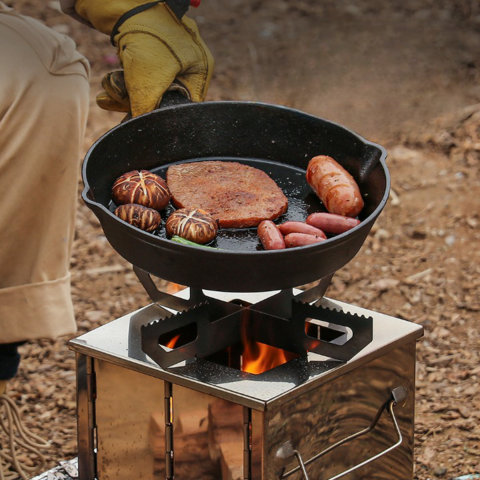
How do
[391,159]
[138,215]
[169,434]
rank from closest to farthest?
[138,215], [169,434], [391,159]

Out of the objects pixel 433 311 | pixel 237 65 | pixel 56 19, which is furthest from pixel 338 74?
pixel 433 311

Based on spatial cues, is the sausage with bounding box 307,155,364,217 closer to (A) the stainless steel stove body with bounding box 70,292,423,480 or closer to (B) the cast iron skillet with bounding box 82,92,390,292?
(B) the cast iron skillet with bounding box 82,92,390,292

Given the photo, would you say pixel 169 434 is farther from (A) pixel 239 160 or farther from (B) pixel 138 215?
→ (A) pixel 239 160

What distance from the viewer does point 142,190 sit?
2.58m

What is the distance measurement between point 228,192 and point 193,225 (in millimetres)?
325

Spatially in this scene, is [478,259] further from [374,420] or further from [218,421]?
[218,421]

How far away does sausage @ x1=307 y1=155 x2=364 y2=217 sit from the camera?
8.37 feet

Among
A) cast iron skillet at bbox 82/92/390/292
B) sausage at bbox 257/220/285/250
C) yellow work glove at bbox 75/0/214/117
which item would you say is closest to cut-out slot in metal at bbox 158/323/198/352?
cast iron skillet at bbox 82/92/390/292

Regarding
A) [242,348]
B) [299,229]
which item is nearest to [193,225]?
[299,229]

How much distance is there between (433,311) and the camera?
4719 mm

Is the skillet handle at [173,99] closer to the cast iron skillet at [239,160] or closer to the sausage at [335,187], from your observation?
the cast iron skillet at [239,160]

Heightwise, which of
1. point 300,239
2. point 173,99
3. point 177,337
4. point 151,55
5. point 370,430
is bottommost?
point 370,430

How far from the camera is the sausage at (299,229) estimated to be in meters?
2.43

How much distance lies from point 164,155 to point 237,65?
15.8 ft
